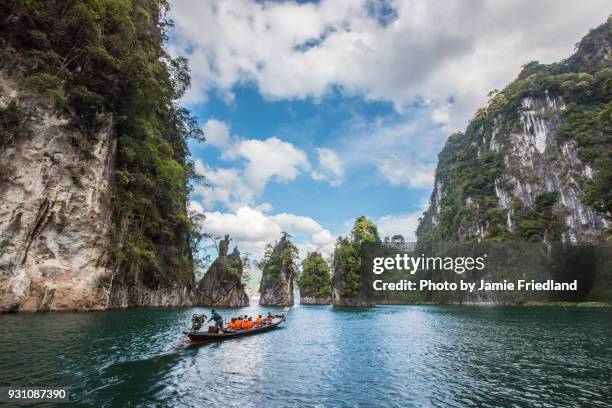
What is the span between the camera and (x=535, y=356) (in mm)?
16766

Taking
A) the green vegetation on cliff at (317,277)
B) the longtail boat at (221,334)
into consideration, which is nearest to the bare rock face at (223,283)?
the green vegetation on cliff at (317,277)

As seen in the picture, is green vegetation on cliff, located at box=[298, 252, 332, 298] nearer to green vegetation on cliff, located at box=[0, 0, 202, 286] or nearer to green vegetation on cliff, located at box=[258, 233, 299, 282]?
green vegetation on cliff, located at box=[258, 233, 299, 282]

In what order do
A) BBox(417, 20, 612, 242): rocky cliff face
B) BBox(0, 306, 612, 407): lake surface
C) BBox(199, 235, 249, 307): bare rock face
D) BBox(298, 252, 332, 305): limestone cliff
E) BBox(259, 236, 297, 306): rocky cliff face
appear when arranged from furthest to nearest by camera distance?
1. BBox(298, 252, 332, 305): limestone cliff
2. BBox(259, 236, 297, 306): rocky cliff face
3. BBox(417, 20, 612, 242): rocky cliff face
4. BBox(199, 235, 249, 307): bare rock face
5. BBox(0, 306, 612, 407): lake surface

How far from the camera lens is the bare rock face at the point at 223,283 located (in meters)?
71.8

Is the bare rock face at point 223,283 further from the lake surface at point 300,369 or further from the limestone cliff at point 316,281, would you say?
the lake surface at point 300,369

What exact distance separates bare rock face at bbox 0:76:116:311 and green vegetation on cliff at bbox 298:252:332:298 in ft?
240

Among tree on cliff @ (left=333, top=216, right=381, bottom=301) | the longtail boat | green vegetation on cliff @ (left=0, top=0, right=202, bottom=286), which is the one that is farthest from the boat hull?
tree on cliff @ (left=333, top=216, right=381, bottom=301)

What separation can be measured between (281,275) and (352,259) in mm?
25888

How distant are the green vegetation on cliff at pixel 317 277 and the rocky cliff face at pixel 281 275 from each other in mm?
10306

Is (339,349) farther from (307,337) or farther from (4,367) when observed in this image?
(4,367)

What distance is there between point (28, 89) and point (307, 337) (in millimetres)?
28903

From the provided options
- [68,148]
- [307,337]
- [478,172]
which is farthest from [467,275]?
[68,148]

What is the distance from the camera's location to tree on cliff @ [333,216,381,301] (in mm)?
72875

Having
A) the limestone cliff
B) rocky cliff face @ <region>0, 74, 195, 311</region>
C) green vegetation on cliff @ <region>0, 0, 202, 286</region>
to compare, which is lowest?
the limestone cliff
